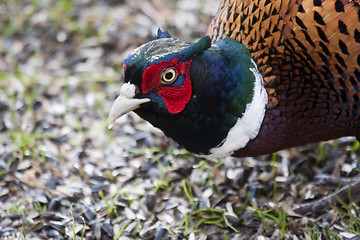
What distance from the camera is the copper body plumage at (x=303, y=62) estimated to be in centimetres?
290

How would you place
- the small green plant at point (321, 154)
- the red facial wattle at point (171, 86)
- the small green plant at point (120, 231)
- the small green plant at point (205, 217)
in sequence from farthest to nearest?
the small green plant at point (321, 154), the small green plant at point (205, 217), the small green plant at point (120, 231), the red facial wattle at point (171, 86)

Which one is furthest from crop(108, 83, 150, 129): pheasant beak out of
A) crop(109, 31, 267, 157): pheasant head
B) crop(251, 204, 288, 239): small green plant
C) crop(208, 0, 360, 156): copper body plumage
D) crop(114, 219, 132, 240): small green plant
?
crop(251, 204, 288, 239): small green plant

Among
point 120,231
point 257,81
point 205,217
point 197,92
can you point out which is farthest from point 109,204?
point 257,81

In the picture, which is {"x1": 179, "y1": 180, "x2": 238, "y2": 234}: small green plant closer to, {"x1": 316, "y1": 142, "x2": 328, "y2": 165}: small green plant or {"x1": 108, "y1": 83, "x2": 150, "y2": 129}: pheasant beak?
{"x1": 316, "y1": 142, "x2": 328, "y2": 165}: small green plant

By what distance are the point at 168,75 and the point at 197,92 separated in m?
0.19

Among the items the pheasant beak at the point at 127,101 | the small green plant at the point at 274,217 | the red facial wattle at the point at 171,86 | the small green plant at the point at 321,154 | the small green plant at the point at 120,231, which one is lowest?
the small green plant at the point at 120,231

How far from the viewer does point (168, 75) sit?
2.73m

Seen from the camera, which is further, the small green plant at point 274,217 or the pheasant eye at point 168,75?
the small green plant at point 274,217

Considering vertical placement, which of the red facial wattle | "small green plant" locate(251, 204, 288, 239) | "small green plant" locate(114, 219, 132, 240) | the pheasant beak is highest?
the red facial wattle

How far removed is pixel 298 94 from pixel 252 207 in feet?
3.29

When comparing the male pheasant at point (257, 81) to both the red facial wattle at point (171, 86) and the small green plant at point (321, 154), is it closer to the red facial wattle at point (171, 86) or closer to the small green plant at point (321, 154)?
the red facial wattle at point (171, 86)

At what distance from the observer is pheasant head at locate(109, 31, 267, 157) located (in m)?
2.72

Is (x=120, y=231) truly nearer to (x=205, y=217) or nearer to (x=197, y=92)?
(x=205, y=217)

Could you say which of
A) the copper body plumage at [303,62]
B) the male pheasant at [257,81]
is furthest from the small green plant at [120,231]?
the copper body plumage at [303,62]
